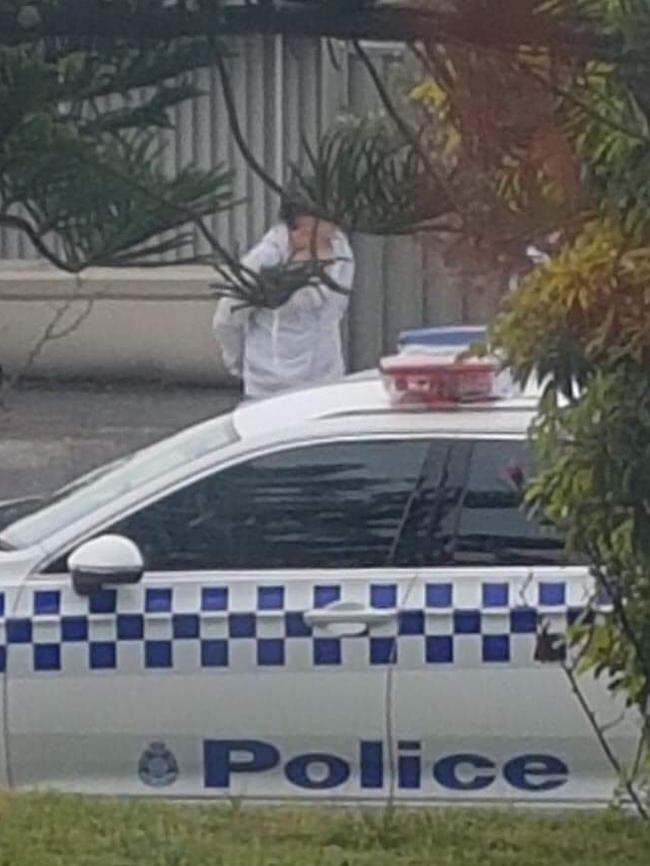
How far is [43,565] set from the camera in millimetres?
6742

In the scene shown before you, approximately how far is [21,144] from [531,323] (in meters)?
1.60

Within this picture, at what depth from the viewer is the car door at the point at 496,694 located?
6441 mm

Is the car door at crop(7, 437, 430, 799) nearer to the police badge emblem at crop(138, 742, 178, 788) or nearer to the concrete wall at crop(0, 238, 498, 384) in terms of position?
the police badge emblem at crop(138, 742, 178, 788)

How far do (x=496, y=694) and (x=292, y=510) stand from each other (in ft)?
2.51

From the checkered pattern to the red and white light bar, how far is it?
1.86 feet

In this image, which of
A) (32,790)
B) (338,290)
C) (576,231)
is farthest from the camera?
(32,790)

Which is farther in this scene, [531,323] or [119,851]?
[119,851]

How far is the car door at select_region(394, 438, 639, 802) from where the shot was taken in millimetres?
6441

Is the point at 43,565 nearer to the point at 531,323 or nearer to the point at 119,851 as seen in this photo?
the point at 119,851

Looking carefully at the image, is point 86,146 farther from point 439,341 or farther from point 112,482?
point 439,341

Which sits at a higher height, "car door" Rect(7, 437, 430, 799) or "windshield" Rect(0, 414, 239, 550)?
"windshield" Rect(0, 414, 239, 550)

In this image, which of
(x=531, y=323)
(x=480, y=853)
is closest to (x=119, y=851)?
(x=480, y=853)

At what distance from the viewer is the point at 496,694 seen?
6453 millimetres

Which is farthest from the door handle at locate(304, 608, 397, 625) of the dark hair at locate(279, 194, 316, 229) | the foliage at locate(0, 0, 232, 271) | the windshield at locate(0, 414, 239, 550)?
the foliage at locate(0, 0, 232, 271)
